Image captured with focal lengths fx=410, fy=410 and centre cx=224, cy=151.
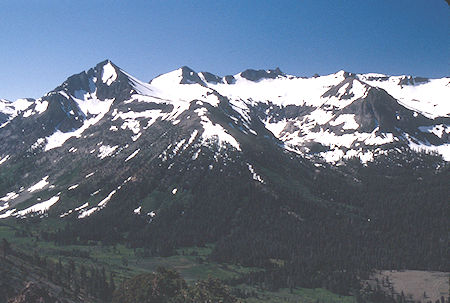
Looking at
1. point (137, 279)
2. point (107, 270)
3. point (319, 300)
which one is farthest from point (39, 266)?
Answer: point (319, 300)

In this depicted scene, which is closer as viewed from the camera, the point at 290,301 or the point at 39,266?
the point at 39,266

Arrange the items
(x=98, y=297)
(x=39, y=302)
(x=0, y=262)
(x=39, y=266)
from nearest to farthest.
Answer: (x=39, y=302) < (x=0, y=262) < (x=98, y=297) < (x=39, y=266)

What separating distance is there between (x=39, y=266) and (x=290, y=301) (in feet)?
362

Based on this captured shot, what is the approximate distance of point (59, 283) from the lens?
122688 millimetres

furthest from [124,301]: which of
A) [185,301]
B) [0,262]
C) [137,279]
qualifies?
[0,262]

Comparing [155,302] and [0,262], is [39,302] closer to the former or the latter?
[155,302]

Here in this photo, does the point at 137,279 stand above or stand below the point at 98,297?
above

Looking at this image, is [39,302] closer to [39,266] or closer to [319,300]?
[39,266]

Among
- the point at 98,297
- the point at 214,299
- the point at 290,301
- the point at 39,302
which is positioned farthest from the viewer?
the point at 290,301

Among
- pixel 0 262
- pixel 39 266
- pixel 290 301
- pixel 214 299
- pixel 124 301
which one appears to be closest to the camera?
pixel 214 299

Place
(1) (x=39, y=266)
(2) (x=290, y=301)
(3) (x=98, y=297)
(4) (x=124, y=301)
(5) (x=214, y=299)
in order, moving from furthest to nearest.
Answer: (2) (x=290, y=301) < (1) (x=39, y=266) < (3) (x=98, y=297) < (4) (x=124, y=301) < (5) (x=214, y=299)

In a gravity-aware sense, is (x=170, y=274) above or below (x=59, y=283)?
above

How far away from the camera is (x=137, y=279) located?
92.2 m

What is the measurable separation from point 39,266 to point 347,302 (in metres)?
140
